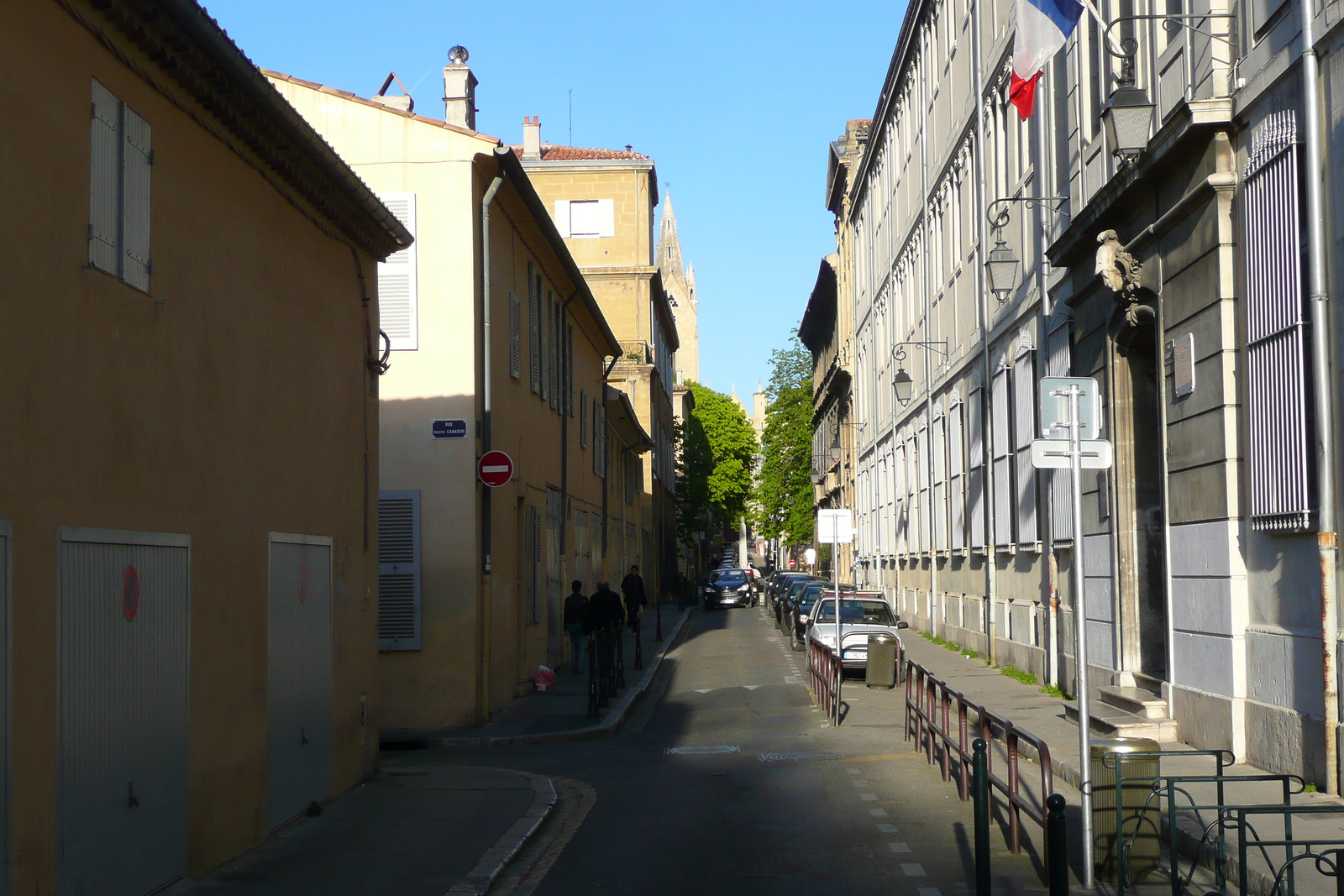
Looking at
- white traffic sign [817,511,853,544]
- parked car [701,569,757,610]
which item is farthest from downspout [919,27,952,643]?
parked car [701,569,757,610]

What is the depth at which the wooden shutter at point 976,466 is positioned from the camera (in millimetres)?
25672

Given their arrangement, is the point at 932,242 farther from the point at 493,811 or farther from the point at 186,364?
the point at 186,364

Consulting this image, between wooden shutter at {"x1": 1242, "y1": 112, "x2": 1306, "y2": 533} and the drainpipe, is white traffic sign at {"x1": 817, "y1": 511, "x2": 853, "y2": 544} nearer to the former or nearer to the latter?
wooden shutter at {"x1": 1242, "y1": 112, "x2": 1306, "y2": 533}

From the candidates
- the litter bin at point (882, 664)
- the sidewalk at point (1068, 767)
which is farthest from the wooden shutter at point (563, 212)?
the litter bin at point (882, 664)

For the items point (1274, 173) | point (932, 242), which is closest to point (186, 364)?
point (1274, 173)

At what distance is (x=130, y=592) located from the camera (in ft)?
24.6

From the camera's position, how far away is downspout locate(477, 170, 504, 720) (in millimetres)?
17531

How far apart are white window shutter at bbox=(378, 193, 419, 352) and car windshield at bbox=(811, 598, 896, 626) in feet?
36.0

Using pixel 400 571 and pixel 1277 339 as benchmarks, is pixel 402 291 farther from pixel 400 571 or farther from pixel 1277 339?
pixel 1277 339

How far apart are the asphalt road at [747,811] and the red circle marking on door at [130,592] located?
9.08ft

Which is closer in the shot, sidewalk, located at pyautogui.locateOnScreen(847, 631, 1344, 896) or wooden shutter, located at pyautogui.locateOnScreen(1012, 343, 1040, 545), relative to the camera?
sidewalk, located at pyautogui.locateOnScreen(847, 631, 1344, 896)

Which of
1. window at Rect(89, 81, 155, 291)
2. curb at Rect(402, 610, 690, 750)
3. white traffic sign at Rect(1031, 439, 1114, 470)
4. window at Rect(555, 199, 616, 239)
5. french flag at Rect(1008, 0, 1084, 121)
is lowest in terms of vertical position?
curb at Rect(402, 610, 690, 750)

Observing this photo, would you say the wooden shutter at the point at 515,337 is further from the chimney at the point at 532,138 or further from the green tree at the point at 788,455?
the green tree at the point at 788,455

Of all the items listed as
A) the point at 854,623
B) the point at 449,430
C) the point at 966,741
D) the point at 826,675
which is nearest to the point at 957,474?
the point at 854,623
